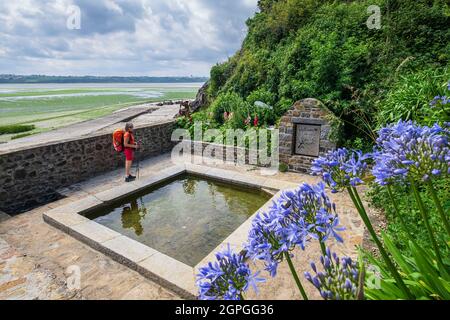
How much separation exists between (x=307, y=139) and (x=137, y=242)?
6177 mm

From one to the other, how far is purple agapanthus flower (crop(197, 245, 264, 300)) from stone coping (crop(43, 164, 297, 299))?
2.26 metres

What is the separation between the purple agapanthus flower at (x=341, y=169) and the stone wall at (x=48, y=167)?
7.59 metres

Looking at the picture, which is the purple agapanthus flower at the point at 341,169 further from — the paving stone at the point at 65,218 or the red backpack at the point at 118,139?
the red backpack at the point at 118,139

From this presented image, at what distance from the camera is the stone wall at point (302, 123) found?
309 inches

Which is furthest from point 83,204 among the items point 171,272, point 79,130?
point 79,130

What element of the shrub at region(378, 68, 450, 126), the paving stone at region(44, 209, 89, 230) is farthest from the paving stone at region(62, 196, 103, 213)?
the shrub at region(378, 68, 450, 126)

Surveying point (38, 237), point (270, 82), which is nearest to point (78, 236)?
point (38, 237)

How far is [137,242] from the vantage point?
4.55 meters

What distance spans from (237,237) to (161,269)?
1.45 metres

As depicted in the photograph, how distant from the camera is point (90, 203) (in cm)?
604

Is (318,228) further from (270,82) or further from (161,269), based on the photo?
(270,82)

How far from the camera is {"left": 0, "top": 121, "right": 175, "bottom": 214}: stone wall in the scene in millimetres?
6324

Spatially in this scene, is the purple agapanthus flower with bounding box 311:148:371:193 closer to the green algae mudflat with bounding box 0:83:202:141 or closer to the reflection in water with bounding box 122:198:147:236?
the reflection in water with bounding box 122:198:147:236

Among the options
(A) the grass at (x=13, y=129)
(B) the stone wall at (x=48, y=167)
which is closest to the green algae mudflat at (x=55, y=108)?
(A) the grass at (x=13, y=129)
